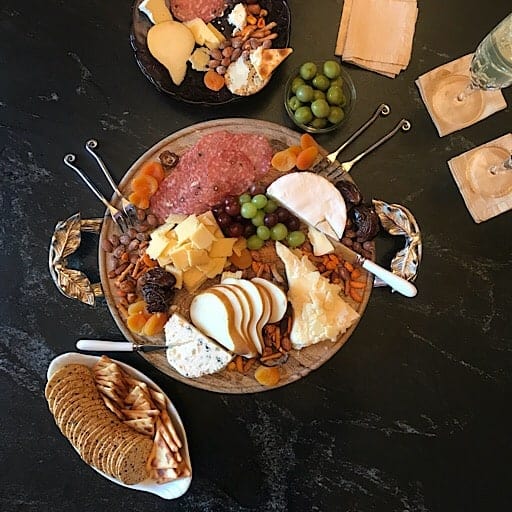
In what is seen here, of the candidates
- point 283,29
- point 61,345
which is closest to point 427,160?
point 283,29

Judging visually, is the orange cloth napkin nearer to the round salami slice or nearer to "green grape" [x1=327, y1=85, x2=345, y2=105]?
"green grape" [x1=327, y1=85, x2=345, y2=105]

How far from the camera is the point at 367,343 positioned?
5.27ft

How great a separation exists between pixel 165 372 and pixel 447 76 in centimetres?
102

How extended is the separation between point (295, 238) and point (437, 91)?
54 centimetres

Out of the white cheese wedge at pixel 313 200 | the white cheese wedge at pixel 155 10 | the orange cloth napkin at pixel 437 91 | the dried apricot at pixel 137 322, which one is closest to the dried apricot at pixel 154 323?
the dried apricot at pixel 137 322

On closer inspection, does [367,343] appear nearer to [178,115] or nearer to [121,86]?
[178,115]

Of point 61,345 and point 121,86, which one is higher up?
point 121,86

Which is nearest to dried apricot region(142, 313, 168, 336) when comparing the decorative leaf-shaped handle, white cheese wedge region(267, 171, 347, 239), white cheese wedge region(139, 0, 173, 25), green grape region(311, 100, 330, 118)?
the decorative leaf-shaped handle

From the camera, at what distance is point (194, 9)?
160 cm

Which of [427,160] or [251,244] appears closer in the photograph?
[251,244]

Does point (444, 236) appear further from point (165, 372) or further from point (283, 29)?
point (165, 372)

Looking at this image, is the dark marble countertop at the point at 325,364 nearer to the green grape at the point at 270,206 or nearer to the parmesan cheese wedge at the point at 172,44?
the parmesan cheese wedge at the point at 172,44

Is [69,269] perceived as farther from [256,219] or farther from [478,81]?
[478,81]

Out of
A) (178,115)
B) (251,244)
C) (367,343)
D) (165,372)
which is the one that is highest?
(178,115)
